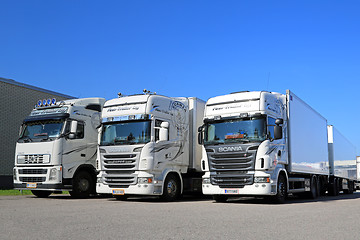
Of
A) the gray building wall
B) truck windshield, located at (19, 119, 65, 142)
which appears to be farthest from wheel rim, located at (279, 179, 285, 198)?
the gray building wall

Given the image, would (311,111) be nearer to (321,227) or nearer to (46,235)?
(321,227)

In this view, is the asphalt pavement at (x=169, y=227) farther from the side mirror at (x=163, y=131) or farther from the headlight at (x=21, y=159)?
the headlight at (x=21, y=159)

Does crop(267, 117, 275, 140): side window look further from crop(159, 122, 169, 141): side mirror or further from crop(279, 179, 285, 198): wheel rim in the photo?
crop(159, 122, 169, 141): side mirror

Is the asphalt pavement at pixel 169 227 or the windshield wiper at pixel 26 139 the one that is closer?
the asphalt pavement at pixel 169 227

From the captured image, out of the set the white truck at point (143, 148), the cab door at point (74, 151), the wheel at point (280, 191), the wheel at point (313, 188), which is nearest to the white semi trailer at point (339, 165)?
the wheel at point (313, 188)

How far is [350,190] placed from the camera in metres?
28.6

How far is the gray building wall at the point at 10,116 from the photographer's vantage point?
80.0 feet

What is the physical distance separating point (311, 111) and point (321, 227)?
433 inches

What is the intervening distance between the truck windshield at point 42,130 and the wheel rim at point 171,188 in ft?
14.4

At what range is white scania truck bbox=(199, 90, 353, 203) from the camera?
12.9 meters

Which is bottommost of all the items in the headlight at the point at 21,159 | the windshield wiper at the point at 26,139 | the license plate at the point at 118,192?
the license plate at the point at 118,192

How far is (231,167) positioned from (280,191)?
6.13 ft

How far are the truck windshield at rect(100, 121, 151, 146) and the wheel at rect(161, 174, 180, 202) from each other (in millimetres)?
1851

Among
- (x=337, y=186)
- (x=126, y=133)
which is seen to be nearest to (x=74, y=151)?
(x=126, y=133)
